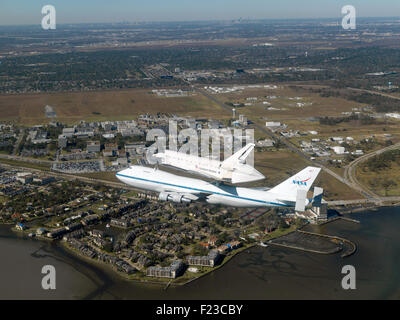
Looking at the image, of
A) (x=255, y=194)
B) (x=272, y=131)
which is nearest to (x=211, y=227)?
(x=255, y=194)

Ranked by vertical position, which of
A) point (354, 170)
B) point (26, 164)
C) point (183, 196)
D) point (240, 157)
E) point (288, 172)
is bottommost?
point (354, 170)

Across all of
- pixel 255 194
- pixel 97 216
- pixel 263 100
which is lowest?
pixel 97 216

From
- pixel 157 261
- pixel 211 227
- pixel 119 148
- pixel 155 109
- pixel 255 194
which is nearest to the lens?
pixel 157 261

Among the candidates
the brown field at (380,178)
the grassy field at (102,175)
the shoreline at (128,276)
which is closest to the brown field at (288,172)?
the brown field at (380,178)

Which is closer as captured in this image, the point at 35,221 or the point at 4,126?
the point at 35,221

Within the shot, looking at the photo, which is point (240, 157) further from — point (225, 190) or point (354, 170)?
point (354, 170)

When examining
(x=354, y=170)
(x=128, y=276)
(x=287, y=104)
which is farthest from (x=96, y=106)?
(x=128, y=276)
